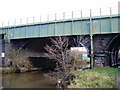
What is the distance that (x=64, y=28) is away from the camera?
26656mm

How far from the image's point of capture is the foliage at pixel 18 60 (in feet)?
99.7

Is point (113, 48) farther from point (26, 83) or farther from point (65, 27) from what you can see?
point (26, 83)

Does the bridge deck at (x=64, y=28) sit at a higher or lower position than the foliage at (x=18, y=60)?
higher

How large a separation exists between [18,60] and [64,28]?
11.1m

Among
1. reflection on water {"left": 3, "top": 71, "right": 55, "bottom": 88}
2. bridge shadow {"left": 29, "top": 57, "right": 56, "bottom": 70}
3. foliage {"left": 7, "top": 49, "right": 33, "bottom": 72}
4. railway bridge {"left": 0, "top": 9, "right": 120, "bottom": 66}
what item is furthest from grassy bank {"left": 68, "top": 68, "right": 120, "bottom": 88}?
bridge shadow {"left": 29, "top": 57, "right": 56, "bottom": 70}

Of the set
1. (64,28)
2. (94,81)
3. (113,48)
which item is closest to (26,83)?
(94,81)

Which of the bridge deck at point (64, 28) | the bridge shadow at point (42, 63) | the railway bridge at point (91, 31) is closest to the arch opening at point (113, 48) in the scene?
the railway bridge at point (91, 31)

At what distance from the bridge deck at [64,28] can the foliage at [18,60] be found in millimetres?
3297

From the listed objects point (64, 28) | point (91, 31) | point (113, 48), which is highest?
point (64, 28)

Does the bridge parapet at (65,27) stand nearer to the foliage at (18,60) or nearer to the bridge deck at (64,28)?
the bridge deck at (64,28)

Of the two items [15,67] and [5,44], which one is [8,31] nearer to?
[5,44]

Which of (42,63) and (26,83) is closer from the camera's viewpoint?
(26,83)

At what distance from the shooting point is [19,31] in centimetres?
3134

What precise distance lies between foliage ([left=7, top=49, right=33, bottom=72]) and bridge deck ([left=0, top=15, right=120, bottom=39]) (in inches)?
130
